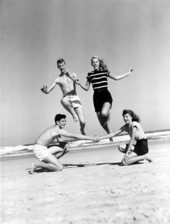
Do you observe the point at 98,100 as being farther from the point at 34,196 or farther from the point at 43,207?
the point at 43,207

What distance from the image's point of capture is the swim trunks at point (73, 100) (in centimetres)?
720

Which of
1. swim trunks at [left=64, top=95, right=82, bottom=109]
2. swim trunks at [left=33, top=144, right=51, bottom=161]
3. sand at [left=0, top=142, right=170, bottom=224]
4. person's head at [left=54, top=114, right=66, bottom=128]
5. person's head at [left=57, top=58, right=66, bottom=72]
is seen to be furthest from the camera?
swim trunks at [left=64, top=95, right=82, bottom=109]

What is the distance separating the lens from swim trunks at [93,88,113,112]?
22.3 ft

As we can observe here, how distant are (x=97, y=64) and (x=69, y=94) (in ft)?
3.72

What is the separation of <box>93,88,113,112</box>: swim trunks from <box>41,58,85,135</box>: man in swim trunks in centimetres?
60

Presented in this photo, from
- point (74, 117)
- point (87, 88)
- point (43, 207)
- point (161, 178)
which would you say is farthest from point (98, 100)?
point (43, 207)

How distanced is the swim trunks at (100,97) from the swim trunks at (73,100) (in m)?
0.56

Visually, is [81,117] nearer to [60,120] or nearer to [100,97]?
[100,97]

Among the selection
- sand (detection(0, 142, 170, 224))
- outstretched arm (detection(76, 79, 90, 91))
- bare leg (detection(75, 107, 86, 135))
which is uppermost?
outstretched arm (detection(76, 79, 90, 91))

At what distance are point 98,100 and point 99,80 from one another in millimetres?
487

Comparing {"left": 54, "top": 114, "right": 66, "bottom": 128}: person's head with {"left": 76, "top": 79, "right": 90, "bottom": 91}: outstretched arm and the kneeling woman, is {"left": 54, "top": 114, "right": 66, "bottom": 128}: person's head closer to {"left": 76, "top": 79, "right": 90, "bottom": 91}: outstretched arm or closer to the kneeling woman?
{"left": 76, "top": 79, "right": 90, "bottom": 91}: outstretched arm

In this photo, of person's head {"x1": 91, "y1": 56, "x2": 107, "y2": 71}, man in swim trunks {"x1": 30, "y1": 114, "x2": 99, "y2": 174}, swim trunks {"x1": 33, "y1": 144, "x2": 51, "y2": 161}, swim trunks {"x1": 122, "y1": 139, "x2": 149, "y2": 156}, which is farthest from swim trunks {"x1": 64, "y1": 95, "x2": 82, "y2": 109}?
swim trunks {"x1": 122, "y1": 139, "x2": 149, "y2": 156}

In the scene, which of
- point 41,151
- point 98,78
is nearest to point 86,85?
point 98,78

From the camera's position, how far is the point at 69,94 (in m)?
7.27
